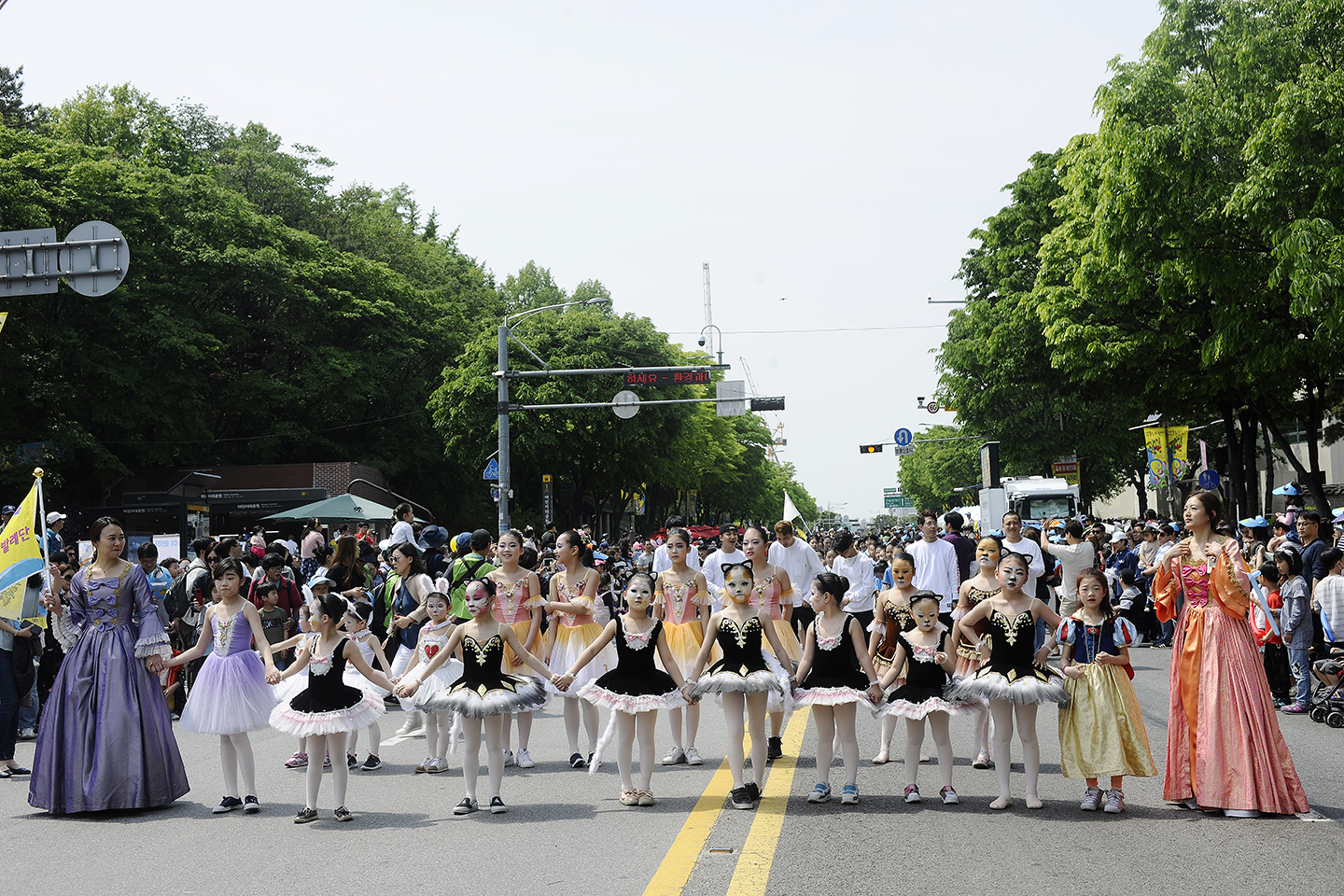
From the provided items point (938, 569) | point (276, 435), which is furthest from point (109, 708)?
point (276, 435)

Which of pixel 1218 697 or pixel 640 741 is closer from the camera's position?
pixel 1218 697

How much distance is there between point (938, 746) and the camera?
7703 millimetres

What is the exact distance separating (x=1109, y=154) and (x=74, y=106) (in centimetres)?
3977

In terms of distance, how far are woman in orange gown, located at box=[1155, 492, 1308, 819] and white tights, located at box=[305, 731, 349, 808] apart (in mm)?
5011

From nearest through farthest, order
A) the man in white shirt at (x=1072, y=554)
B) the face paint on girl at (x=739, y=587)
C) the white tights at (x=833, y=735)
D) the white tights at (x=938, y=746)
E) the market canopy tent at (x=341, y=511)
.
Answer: the white tights at (x=833, y=735) < the white tights at (x=938, y=746) < the face paint on girl at (x=739, y=587) < the man in white shirt at (x=1072, y=554) < the market canopy tent at (x=341, y=511)

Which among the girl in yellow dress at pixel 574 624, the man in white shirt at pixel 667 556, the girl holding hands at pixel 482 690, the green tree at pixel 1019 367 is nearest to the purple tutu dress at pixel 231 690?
the girl holding hands at pixel 482 690

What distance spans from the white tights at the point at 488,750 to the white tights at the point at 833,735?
62.4 inches

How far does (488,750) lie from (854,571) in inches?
211

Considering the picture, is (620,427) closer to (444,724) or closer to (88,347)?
(88,347)

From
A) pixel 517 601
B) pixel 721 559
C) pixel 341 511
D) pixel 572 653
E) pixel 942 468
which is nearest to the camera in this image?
pixel 517 601

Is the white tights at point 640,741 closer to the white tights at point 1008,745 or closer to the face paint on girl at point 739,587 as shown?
the face paint on girl at point 739,587

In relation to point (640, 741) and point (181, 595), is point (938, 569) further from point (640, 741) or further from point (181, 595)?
point (181, 595)

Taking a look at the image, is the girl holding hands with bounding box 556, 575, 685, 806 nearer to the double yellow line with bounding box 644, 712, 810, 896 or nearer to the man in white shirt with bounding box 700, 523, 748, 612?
the double yellow line with bounding box 644, 712, 810, 896

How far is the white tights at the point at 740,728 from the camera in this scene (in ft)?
24.7
